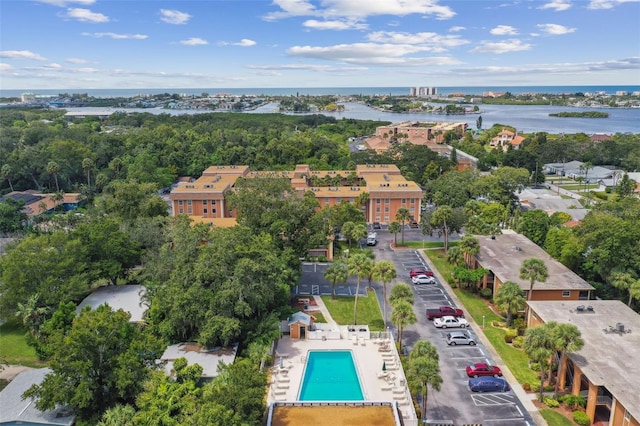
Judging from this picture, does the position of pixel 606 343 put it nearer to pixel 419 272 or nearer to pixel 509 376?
pixel 509 376

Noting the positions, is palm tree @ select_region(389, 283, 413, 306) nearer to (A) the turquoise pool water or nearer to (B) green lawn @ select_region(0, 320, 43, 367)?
(A) the turquoise pool water

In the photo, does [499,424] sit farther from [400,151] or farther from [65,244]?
[400,151]

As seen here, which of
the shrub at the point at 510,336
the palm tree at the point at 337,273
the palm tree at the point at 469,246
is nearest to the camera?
the shrub at the point at 510,336

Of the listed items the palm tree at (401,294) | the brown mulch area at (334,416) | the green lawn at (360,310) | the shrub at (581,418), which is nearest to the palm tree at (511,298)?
the palm tree at (401,294)

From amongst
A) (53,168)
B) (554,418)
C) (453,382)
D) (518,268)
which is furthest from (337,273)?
(53,168)

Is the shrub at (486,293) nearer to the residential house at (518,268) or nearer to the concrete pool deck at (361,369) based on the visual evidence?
the residential house at (518,268)

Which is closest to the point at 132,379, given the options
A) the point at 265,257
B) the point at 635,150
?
the point at 265,257

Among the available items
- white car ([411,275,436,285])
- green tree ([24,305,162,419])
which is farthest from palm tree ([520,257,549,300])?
green tree ([24,305,162,419])
